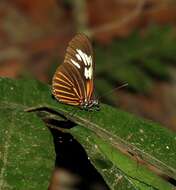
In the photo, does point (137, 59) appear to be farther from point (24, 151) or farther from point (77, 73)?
point (24, 151)

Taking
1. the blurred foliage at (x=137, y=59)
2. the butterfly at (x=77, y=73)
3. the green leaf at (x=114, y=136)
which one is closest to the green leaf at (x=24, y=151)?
the green leaf at (x=114, y=136)

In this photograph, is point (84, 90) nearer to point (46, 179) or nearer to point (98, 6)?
point (46, 179)

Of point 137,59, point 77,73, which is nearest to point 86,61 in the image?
point 77,73

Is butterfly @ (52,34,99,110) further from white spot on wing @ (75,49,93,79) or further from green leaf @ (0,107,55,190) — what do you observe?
green leaf @ (0,107,55,190)

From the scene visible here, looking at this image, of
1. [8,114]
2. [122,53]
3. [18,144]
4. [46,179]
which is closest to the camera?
[46,179]

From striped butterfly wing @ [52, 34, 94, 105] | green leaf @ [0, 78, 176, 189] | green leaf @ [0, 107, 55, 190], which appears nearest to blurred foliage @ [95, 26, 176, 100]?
striped butterfly wing @ [52, 34, 94, 105]

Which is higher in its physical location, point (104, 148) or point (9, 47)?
point (9, 47)

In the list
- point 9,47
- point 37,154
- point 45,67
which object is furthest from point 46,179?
point 9,47
